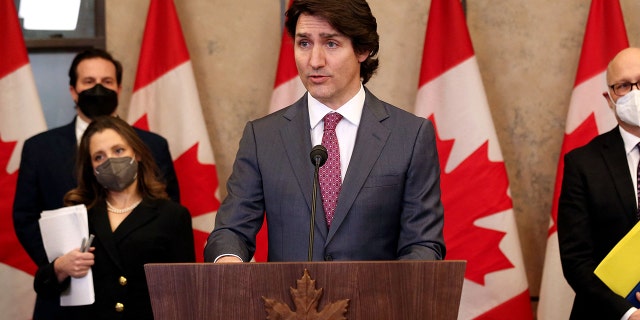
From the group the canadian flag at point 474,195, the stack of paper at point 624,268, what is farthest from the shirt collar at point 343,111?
the canadian flag at point 474,195

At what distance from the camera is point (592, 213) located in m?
3.72

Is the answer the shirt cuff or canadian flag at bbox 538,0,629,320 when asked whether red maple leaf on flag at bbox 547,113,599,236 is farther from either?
the shirt cuff

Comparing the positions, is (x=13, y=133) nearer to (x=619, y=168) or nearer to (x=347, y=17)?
(x=347, y=17)

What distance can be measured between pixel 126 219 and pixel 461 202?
6.04 ft

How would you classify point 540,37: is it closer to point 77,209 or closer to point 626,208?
point 626,208

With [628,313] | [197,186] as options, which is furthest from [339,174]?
[197,186]

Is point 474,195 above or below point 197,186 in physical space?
below

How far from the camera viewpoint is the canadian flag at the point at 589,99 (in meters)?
4.86

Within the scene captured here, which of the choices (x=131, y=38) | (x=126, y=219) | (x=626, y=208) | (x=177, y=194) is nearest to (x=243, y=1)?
(x=131, y=38)

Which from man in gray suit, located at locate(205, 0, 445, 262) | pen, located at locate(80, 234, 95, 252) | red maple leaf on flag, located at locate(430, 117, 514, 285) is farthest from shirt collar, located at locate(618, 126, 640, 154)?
pen, located at locate(80, 234, 95, 252)

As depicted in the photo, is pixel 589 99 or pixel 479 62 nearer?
pixel 589 99

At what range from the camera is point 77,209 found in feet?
12.4

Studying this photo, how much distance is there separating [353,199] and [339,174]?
0.34 ft

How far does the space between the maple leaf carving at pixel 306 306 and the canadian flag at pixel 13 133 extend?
3270mm
